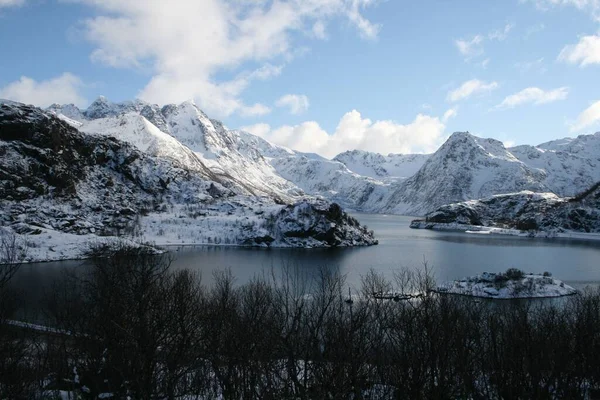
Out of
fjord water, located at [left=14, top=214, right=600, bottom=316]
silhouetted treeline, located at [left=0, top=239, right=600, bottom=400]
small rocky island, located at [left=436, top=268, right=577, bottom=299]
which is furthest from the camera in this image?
fjord water, located at [left=14, top=214, right=600, bottom=316]

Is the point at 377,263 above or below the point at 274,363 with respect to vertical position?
below

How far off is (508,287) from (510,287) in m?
0.29

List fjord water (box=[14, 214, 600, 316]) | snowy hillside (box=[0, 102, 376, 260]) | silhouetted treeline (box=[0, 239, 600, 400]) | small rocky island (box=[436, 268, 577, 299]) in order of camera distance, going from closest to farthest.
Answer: silhouetted treeline (box=[0, 239, 600, 400]) → small rocky island (box=[436, 268, 577, 299]) → fjord water (box=[14, 214, 600, 316]) → snowy hillside (box=[0, 102, 376, 260])

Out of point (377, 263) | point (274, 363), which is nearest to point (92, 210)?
point (377, 263)

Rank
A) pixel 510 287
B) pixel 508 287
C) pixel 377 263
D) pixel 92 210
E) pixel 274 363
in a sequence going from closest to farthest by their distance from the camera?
1. pixel 274 363
2. pixel 510 287
3. pixel 508 287
4. pixel 377 263
5. pixel 92 210

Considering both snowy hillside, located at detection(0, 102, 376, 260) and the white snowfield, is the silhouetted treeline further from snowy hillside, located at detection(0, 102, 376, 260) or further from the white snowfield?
snowy hillside, located at detection(0, 102, 376, 260)

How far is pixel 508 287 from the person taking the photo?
57438mm

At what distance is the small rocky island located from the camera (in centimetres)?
5522

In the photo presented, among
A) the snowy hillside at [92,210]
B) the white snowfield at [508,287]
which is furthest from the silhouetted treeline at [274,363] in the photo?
the snowy hillside at [92,210]

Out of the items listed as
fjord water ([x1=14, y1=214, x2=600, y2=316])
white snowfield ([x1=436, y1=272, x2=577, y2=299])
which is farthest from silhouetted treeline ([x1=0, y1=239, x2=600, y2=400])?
fjord water ([x1=14, y1=214, x2=600, y2=316])

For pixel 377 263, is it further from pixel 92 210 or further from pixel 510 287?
pixel 92 210

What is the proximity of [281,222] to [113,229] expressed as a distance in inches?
2053

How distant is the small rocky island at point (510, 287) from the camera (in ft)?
181

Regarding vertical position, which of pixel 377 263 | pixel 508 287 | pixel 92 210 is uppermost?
pixel 92 210
